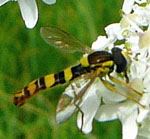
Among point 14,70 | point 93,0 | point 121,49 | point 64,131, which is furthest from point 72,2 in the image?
point 121,49

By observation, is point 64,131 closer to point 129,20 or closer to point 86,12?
point 86,12

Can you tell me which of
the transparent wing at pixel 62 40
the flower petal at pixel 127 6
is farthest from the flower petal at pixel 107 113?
the flower petal at pixel 127 6

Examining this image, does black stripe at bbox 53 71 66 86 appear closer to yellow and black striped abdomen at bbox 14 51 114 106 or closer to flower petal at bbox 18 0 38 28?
yellow and black striped abdomen at bbox 14 51 114 106

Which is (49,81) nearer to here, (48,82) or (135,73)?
(48,82)

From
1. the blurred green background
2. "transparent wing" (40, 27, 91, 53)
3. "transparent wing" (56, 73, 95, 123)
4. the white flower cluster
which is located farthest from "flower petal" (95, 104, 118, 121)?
the blurred green background

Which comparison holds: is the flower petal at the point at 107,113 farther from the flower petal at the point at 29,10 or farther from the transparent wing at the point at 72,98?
the flower petal at the point at 29,10

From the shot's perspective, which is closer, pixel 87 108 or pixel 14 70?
pixel 87 108

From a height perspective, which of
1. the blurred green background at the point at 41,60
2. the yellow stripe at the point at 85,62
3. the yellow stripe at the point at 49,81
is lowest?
the blurred green background at the point at 41,60
